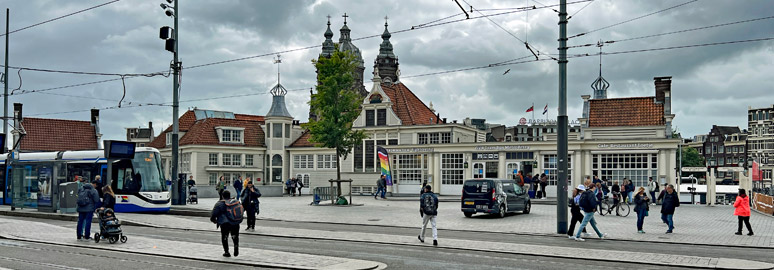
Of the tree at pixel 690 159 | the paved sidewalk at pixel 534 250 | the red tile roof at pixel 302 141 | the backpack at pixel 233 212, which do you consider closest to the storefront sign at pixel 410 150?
the red tile roof at pixel 302 141

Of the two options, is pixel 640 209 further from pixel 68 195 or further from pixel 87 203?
pixel 68 195

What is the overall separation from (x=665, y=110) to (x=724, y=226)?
21.9 metres

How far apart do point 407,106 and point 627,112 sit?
18.0 metres

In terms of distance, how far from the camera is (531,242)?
63.5 feet

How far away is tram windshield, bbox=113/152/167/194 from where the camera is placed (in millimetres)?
29625

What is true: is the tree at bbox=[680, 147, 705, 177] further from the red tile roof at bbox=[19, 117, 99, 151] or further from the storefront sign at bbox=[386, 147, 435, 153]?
the red tile roof at bbox=[19, 117, 99, 151]

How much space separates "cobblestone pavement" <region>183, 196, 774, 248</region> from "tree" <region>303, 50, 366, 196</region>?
450 cm

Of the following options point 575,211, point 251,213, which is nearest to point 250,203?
point 251,213

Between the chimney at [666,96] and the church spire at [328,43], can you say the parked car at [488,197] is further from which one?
the church spire at [328,43]

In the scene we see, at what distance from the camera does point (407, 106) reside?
58188 millimetres

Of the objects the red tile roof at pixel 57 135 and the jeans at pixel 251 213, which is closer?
the jeans at pixel 251 213

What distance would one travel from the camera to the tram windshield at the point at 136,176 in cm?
2962

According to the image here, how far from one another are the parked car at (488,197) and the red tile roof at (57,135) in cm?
5665

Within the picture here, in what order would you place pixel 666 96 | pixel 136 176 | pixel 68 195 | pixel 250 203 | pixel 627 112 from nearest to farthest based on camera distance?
1. pixel 250 203
2. pixel 68 195
3. pixel 136 176
4. pixel 666 96
5. pixel 627 112
